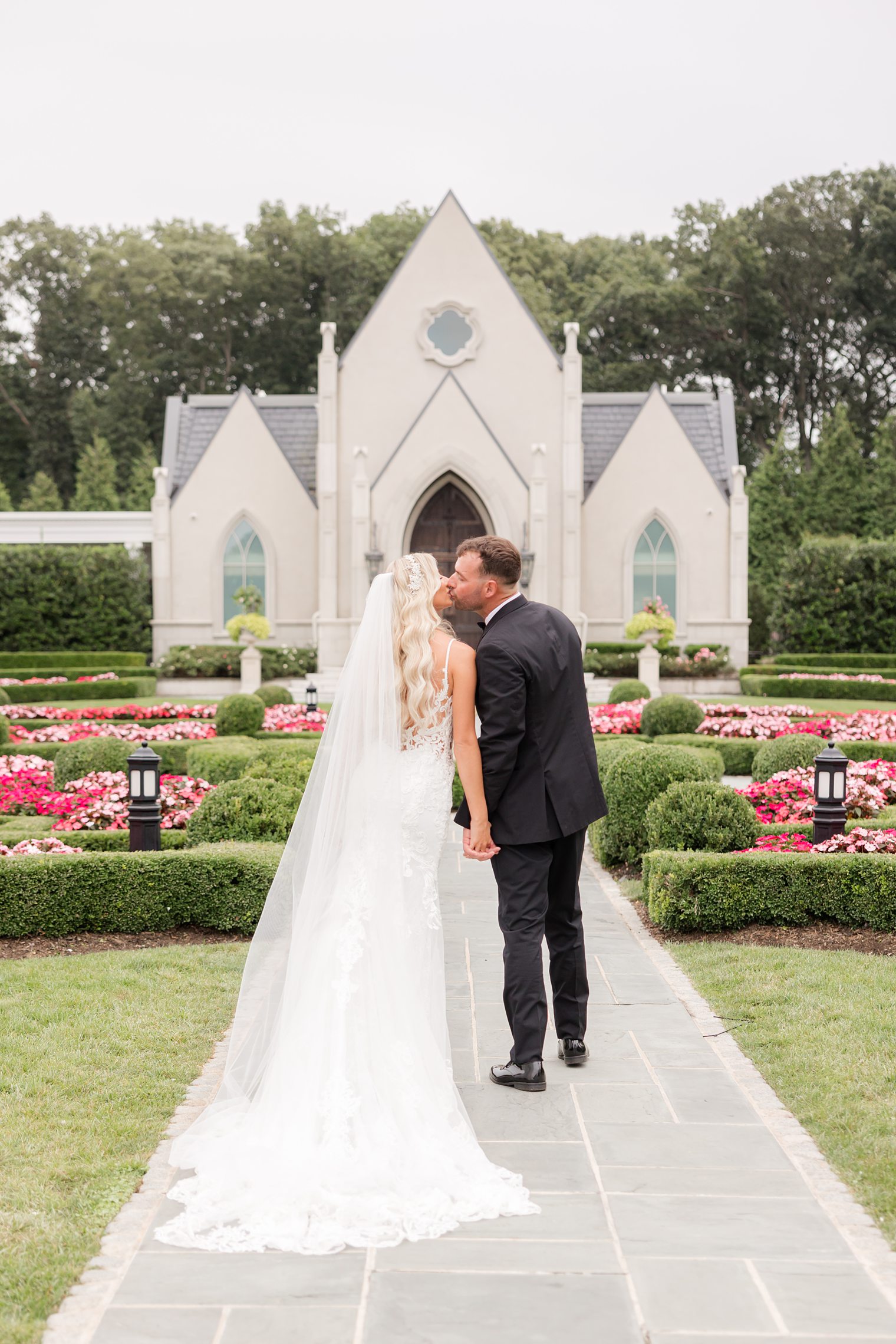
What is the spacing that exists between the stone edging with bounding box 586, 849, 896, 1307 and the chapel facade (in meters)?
21.0

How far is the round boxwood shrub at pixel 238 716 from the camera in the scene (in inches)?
547

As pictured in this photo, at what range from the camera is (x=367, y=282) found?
4509 cm


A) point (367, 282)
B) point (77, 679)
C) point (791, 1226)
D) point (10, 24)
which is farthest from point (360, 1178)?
point (367, 282)

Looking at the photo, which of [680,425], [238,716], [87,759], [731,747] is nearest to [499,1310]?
[87,759]

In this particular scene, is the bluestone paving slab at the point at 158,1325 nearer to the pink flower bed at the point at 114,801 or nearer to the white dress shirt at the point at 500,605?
the white dress shirt at the point at 500,605

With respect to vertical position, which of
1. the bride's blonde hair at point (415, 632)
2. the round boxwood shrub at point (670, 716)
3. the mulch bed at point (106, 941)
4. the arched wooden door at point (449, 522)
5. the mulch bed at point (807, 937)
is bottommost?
the mulch bed at point (106, 941)

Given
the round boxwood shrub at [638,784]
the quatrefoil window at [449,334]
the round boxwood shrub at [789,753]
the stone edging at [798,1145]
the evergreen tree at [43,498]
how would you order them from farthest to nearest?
the evergreen tree at [43,498] < the quatrefoil window at [449,334] < the round boxwood shrub at [789,753] < the round boxwood shrub at [638,784] < the stone edging at [798,1145]

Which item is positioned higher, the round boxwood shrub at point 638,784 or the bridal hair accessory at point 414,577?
the bridal hair accessory at point 414,577

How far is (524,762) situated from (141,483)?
1491 inches

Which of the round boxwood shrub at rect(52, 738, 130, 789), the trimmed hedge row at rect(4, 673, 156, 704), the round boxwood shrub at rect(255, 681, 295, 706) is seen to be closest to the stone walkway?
the round boxwood shrub at rect(52, 738, 130, 789)

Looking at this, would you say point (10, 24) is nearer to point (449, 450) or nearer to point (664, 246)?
point (449, 450)

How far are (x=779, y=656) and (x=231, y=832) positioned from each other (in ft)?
62.7

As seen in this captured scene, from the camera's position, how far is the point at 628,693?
61.0 ft

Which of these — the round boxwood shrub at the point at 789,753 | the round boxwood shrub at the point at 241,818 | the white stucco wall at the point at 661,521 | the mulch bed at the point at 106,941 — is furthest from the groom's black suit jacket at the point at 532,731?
the white stucco wall at the point at 661,521
